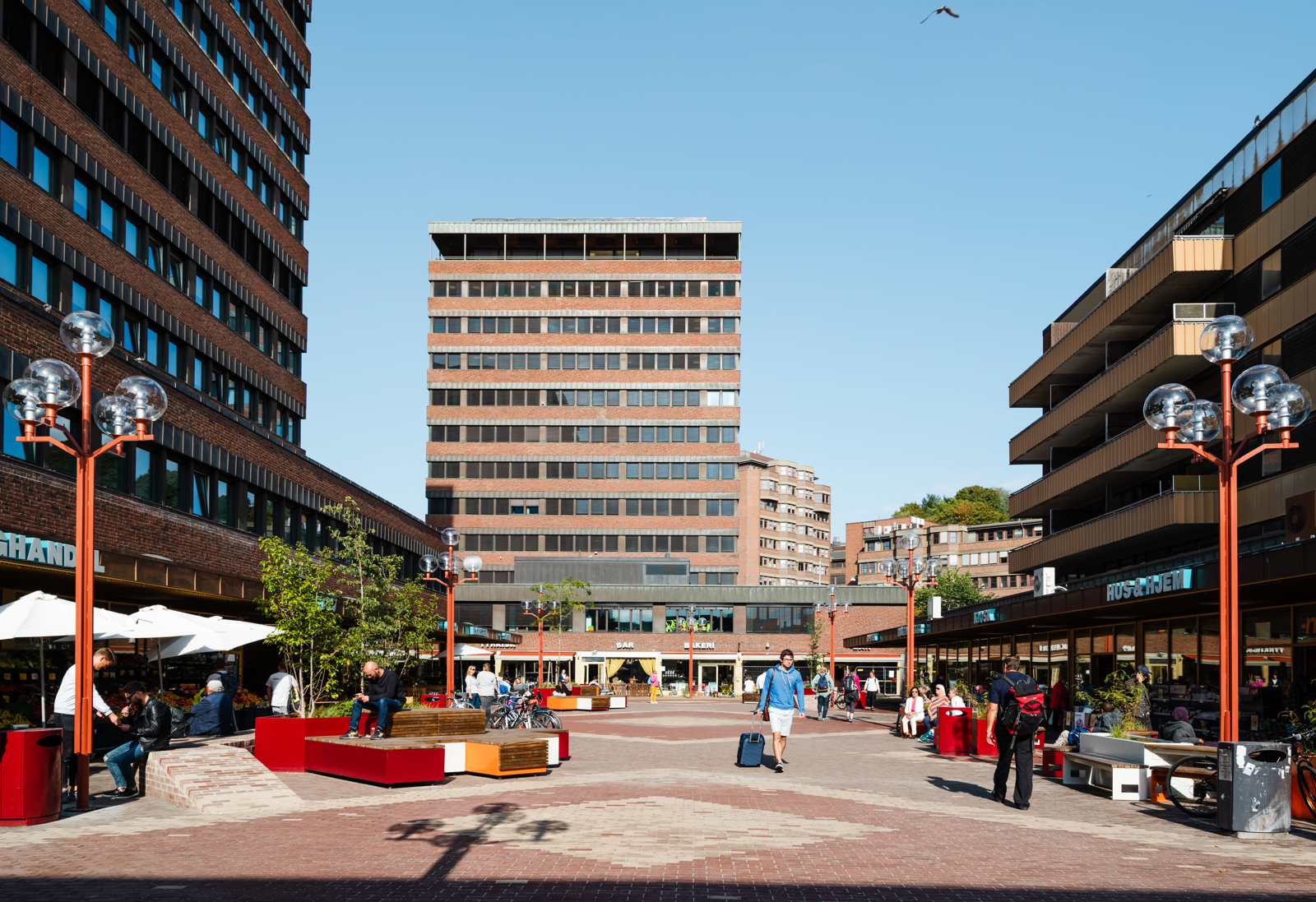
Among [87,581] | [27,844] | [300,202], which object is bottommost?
[27,844]

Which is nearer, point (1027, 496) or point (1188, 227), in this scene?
point (1188, 227)

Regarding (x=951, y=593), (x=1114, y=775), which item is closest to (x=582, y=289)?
(x=951, y=593)

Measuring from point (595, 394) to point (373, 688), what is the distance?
77002 millimetres

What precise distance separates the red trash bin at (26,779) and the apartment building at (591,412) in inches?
3231

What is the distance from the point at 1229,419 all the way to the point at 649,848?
339 inches

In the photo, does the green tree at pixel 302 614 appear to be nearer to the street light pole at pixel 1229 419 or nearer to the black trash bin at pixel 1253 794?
the street light pole at pixel 1229 419

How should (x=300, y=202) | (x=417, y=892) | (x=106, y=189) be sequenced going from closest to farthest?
1. (x=417, y=892)
2. (x=106, y=189)
3. (x=300, y=202)

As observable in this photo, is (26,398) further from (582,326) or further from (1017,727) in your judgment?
(582,326)

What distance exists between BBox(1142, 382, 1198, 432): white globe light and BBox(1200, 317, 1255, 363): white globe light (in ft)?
1.70

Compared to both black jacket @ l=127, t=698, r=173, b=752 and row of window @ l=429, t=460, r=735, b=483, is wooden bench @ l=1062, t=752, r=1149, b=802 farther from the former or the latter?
row of window @ l=429, t=460, r=735, b=483

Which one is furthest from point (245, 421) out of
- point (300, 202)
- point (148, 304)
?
point (300, 202)

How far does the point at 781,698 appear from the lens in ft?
66.0

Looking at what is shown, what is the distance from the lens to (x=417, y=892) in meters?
9.27

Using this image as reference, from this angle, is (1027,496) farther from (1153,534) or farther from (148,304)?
(148,304)
